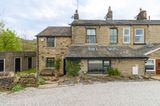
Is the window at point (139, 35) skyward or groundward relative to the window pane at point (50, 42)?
skyward

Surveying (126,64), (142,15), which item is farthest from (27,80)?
(142,15)

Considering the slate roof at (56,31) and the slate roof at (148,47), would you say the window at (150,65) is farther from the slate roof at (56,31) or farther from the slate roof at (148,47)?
the slate roof at (56,31)

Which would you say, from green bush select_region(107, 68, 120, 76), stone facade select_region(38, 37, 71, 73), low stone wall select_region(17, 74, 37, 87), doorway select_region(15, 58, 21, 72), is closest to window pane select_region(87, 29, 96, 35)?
stone facade select_region(38, 37, 71, 73)

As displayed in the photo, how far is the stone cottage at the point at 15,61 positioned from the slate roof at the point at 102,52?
421 inches

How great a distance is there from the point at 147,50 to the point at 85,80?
390 inches

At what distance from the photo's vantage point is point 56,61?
103ft

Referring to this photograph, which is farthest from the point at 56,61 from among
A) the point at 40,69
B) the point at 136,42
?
the point at 136,42

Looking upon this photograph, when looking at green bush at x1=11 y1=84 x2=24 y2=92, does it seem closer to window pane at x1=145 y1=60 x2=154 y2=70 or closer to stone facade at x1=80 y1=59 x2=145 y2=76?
stone facade at x1=80 y1=59 x2=145 y2=76

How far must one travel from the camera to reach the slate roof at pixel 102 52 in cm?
2739

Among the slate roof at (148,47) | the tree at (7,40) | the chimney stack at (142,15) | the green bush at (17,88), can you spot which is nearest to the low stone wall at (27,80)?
the green bush at (17,88)

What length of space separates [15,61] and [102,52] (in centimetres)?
1537

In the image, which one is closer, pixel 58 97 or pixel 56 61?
pixel 58 97

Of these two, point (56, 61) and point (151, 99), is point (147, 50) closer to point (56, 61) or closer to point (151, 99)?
point (56, 61)

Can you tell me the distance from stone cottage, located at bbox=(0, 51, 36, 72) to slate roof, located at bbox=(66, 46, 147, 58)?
10.7 meters
